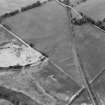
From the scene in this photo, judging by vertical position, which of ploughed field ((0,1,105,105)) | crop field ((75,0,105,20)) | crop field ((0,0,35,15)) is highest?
crop field ((75,0,105,20))

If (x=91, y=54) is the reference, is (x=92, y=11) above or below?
above

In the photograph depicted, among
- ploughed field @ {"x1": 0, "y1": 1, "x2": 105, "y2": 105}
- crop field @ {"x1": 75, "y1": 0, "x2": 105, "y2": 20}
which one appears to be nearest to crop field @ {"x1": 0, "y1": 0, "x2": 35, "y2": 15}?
ploughed field @ {"x1": 0, "y1": 1, "x2": 105, "y2": 105}

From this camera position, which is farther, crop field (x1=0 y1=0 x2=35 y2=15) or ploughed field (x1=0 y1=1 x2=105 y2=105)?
crop field (x1=0 y1=0 x2=35 y2=15)

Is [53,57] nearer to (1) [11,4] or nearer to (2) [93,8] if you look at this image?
(2) [93,8]

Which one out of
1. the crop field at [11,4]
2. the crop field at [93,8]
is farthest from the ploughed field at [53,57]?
the crop field at [93,8]

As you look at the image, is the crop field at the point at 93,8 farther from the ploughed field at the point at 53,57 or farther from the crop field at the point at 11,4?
the crop field at the point at 11,4

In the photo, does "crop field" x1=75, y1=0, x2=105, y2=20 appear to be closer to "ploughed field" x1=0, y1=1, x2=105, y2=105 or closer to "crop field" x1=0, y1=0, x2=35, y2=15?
"ploughed field" x1=0, y1=1, x2=105, y2=105

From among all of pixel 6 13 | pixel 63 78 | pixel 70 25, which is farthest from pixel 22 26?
pixel 63 78

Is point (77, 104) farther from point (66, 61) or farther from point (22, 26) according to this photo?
point (22, 26)
